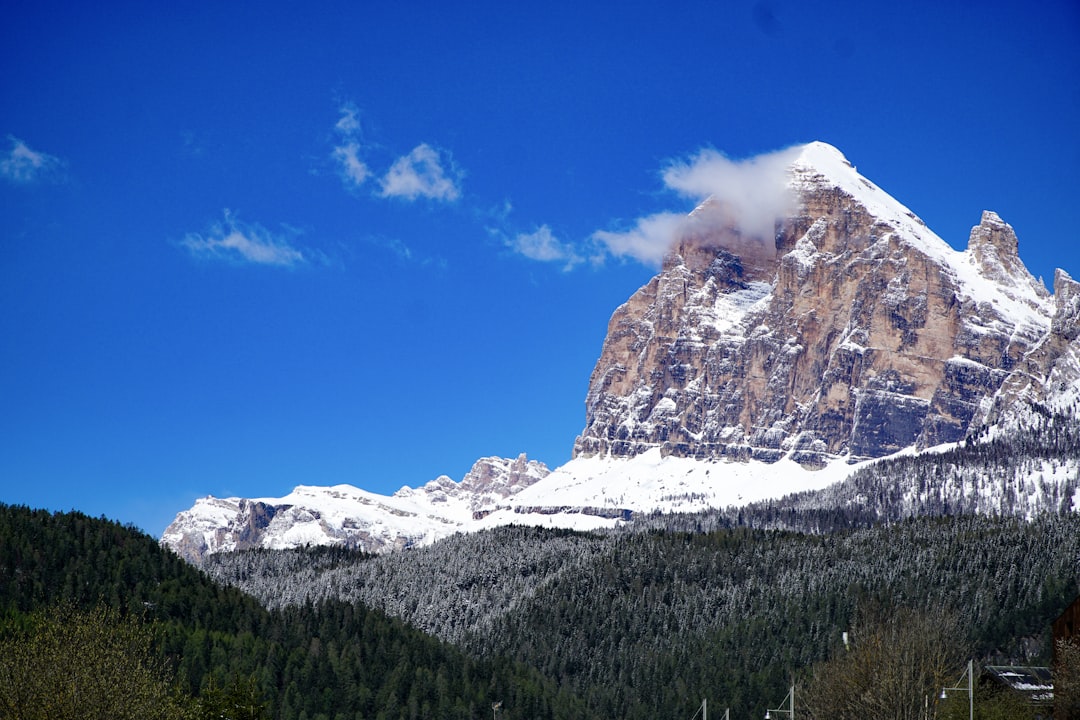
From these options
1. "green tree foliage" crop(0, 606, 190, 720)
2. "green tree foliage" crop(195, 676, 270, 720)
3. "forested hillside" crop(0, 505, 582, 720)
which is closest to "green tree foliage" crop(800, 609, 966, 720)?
"green tree foliage" crop(195, 676, 270, 720)

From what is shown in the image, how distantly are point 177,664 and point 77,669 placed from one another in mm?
108343

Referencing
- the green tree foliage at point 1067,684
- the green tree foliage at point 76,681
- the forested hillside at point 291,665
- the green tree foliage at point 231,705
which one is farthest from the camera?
the forested hillside at point 291,665

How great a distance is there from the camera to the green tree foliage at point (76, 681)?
6538 cm

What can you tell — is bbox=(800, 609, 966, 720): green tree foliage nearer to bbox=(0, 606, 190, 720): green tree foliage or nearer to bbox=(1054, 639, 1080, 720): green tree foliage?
bbox=(1054, 639, 1080, 720): green tree foliage

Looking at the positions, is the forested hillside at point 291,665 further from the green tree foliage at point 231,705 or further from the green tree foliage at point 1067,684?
the green tree foliage at point 1067,684

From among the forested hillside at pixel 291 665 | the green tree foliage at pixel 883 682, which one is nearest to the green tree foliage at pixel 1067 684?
the green tree foliage at pixel 883 682

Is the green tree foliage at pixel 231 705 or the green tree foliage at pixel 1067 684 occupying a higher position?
the green tree foliage at pixel 1067 684

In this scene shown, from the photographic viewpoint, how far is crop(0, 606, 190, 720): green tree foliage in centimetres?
6538

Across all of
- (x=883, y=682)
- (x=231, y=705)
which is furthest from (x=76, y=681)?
(x=883, y=682)

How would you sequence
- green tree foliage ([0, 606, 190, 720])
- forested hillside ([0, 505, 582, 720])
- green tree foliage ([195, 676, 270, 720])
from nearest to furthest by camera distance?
green tree foliage ([0, 606, 190, 720]), green tree foliage ([195, 676, 270, 720]), forested hillside ([0, 505, 582, 720])

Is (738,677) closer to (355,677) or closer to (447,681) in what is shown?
(447,681)

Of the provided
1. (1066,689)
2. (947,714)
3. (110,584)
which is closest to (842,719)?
(947,714)

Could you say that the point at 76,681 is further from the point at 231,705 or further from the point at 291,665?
the point at 291,665

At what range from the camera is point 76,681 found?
219ft
